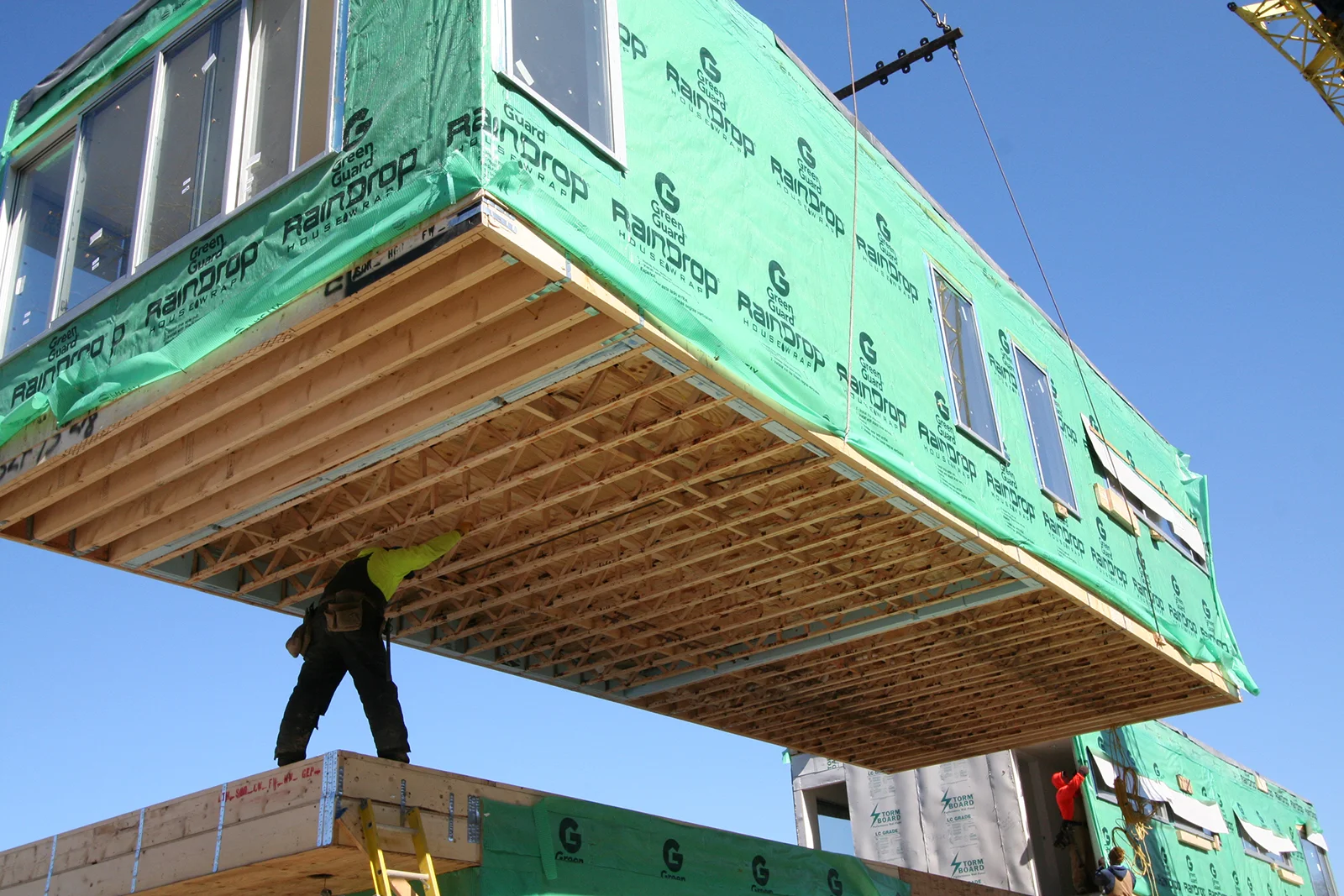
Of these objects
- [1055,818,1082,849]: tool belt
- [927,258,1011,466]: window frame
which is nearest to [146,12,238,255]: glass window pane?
[927,258,1011,466]: window frame

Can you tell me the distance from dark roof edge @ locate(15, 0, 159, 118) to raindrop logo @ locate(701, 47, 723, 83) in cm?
452

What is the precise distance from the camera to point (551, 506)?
10469 millimetres

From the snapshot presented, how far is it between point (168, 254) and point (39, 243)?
219cm

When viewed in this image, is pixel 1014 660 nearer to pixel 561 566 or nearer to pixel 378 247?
pixel 561 566

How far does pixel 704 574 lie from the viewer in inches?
461

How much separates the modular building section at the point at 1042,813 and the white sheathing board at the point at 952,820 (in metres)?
0.02

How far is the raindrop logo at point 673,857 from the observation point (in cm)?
998

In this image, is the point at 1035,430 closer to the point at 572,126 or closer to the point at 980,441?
the point at 980,441

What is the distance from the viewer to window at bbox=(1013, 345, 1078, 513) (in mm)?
13359

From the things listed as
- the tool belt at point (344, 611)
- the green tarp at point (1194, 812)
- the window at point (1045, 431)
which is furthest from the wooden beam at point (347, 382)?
the green tarp at point (1194, 812)

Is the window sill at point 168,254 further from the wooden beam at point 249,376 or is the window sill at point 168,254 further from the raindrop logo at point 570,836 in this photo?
the raindrop logo at point 570,836

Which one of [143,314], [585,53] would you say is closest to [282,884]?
[143,314]

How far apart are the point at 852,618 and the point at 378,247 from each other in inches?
298

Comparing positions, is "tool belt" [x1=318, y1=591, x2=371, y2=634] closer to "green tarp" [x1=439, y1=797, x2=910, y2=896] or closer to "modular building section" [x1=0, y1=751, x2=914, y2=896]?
"modular building section" [x1=0, y1=751, x2=914, y2=896]
